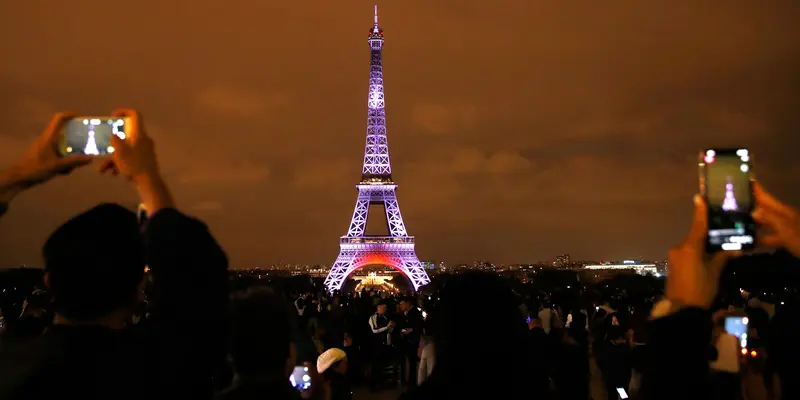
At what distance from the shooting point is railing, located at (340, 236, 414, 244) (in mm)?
68812

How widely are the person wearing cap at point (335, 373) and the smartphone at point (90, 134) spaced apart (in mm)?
4911

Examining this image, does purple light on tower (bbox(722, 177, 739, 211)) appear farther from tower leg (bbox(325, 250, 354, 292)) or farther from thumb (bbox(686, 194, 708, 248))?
tower leg (bbox(325, 250, 354, 292))

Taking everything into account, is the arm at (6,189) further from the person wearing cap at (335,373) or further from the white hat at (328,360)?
the white hat at (328,360)

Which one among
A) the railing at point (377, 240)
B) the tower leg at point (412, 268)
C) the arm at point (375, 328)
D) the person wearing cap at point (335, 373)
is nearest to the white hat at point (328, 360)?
the person wearing cap at point (335, 373)

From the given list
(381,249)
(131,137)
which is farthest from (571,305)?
(381,249)

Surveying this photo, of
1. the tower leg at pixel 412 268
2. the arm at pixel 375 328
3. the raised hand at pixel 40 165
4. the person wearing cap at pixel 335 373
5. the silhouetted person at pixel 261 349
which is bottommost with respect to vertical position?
the tower leg at pixel 412 268

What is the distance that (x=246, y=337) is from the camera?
347 centimetres

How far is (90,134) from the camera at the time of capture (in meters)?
2.92

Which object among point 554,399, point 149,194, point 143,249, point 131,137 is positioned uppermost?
point 131,137

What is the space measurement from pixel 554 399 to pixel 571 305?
11.1 meters

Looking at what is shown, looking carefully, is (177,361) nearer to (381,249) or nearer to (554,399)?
(554,399)

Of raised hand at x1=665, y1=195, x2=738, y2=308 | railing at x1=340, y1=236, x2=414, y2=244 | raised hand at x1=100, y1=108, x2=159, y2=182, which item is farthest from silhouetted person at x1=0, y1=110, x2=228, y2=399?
railing at x1=340, y1=236, x2=414, y2=244

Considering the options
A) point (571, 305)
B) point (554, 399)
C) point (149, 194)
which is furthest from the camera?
point (571, 305)

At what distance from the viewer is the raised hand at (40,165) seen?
2.69 meters
